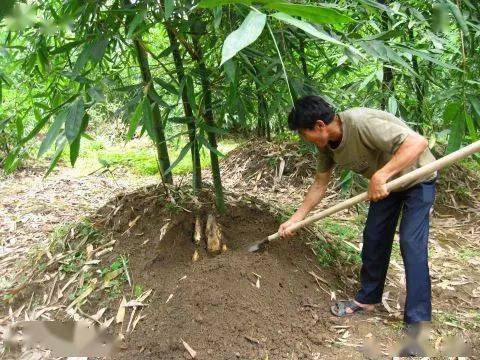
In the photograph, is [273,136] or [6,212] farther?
[273,136]

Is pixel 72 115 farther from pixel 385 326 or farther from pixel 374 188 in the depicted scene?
pixel 385 326

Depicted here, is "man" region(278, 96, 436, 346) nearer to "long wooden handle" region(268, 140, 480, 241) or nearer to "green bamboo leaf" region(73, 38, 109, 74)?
"long wooden handle" region(268, 140, 480, 241)

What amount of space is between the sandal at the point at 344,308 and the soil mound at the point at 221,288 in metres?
0.05

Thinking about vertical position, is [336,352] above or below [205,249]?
below

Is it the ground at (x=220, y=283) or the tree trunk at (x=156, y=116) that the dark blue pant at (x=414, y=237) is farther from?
the tree trunk at (x=156, y=116)

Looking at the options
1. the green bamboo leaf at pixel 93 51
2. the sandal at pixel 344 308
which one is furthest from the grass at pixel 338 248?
the green bamboo leaf at pixel 93 51

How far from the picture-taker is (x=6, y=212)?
13.0 feet

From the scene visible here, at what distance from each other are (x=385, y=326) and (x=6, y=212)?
324cm

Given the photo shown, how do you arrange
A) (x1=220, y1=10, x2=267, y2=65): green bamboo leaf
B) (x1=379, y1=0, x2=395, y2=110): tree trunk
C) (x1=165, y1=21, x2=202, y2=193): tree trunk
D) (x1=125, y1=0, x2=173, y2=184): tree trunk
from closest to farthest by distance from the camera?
(x1=220, y1=10, x2=267, y2=65): green bamboo leaf, (x1=165, y1=21, x2=202, y2=193): tree trunk, (x1=125, y1=0, x2=173, y2=184): tree trunk, (x1=379, y1=0, x2=395, y2=110): tree trunk

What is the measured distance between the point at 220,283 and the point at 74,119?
1.11 meters

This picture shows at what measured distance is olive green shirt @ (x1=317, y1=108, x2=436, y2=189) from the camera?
6.62ft

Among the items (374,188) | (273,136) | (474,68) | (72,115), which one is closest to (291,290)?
(374,188)

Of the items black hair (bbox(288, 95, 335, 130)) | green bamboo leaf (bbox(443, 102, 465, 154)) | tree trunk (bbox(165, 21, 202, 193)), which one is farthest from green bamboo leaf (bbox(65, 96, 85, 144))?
green bamboo leaf (bbox(443, 102, 465, 154))

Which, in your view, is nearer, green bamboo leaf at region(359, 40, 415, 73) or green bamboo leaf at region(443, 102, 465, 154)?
green bamboo leaf at region(359, 40, 415, 73)
